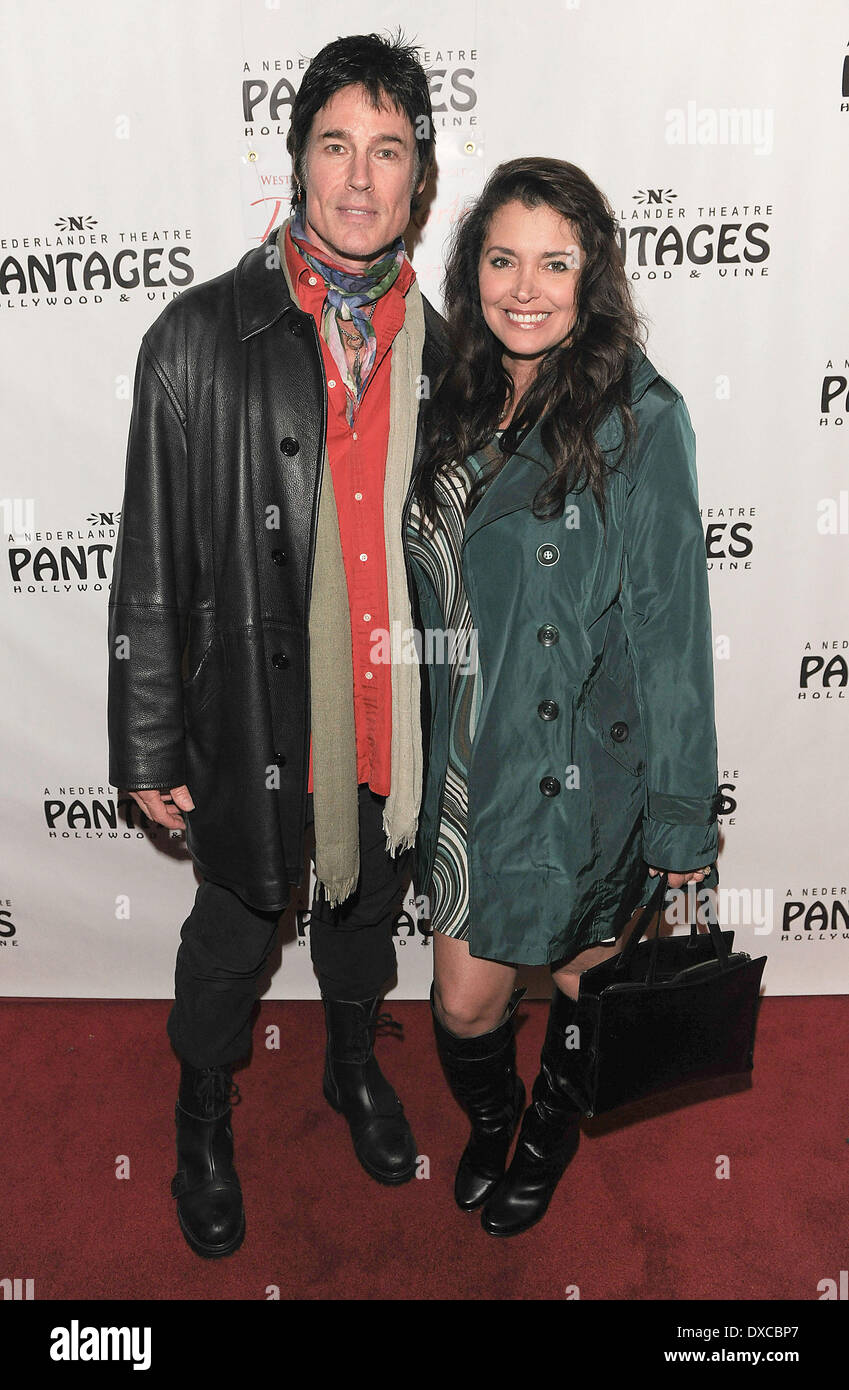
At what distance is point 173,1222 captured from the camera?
228 centimetres

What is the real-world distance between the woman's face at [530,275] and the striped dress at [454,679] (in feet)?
0.81

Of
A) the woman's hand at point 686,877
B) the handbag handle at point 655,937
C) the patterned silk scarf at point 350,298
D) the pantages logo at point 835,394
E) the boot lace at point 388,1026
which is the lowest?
the boot lace at point 388,1026

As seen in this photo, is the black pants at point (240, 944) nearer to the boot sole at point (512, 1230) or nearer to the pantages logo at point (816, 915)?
the boot sole at point (512, 1230)

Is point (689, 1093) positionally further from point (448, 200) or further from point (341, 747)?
point (448, 200)

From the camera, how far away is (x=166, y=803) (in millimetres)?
2104

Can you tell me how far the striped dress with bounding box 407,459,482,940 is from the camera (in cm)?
188

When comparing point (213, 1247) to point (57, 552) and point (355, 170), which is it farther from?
point (355, 170)

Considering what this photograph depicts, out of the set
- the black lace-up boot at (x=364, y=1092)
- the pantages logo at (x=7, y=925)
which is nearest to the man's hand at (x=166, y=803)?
the black lace-up boot at (x=364, y=1092)

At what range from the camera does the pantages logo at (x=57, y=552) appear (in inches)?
109

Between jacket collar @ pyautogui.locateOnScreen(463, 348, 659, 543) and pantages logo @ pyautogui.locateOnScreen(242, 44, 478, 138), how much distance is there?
105cm

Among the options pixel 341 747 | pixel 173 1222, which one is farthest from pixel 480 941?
pixel 173 1222

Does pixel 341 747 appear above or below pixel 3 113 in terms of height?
below

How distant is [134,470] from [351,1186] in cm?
167

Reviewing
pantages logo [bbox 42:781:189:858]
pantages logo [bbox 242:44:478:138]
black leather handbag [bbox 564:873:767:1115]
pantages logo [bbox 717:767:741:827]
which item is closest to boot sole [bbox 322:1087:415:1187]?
black leather handbag [bbox 564:873:767:1115]
